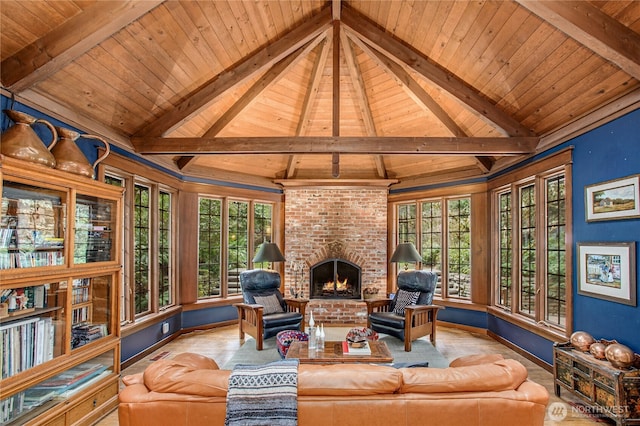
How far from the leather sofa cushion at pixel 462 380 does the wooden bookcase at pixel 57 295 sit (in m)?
2.60

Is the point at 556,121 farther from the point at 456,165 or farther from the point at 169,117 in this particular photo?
the point at 169,117

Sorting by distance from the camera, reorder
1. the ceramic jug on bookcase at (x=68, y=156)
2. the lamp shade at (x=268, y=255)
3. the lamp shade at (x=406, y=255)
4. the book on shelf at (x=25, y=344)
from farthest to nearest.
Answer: the lamp shade at (x=268, y=255)
the lamp shade at (x=406, y=255)
the ceramic jug on bookcase at (x=68, y=156)
the book on shelf at (x=25, y=344)

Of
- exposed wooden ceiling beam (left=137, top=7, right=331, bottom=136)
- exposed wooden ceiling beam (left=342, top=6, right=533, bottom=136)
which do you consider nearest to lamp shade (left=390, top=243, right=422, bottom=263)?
exposed wooden ceiling beam (left=342, top=6, right=533, bottom=136)

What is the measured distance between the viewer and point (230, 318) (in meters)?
6.66

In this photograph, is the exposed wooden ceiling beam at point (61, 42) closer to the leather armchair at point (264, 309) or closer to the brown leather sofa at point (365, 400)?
the brown leather sofa at point (365, 400)

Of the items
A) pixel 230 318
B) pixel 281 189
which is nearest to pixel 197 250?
pixel 230 318

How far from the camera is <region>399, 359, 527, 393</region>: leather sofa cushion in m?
2.08

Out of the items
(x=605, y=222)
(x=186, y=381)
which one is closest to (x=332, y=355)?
(x=186, y=381)

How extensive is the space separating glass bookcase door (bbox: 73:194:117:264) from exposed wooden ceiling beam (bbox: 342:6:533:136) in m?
3.49

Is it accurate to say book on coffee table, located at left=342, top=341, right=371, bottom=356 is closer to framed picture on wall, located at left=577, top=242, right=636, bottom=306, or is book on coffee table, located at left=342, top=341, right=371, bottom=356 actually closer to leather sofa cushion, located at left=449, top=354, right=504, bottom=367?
leather sofa cushion, located at left=449, top=354, right=504, bottom=367

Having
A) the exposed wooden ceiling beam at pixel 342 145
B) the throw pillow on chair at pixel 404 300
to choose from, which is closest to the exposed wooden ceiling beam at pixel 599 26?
the exposed wooden ceiling beam at pixel 342 145

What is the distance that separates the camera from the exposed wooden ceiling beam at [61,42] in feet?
9.30

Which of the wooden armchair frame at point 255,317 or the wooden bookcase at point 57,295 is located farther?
the wooden armchair frame at point 255,317

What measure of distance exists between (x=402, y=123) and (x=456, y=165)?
1.31 m
